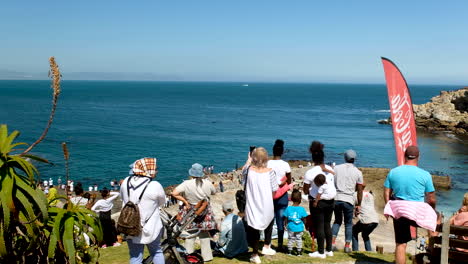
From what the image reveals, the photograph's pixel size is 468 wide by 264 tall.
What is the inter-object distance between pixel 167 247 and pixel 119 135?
67.6m

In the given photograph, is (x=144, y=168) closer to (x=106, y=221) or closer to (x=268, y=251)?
(x=268, y=251)

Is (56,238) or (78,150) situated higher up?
(56,238)

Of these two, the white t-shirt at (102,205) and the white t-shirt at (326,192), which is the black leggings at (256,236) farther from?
the white t-shirt at (102,205)

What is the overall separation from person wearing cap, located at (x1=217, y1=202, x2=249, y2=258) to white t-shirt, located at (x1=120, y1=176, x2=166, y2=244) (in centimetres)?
207

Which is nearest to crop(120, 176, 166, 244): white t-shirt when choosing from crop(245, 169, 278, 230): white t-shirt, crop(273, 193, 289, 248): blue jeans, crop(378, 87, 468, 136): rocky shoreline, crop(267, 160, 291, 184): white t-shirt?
crop(245, 169, 278, 230): white t-shirt

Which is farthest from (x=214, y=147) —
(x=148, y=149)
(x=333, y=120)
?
(x=333, y=120)

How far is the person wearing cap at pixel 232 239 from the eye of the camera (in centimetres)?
728

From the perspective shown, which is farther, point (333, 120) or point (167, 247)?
point (333, 120)

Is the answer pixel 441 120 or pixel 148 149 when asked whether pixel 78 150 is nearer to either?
pixel 148 149

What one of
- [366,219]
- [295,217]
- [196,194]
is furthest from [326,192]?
[366,219]

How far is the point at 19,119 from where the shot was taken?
86938mm

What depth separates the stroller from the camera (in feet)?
20.1

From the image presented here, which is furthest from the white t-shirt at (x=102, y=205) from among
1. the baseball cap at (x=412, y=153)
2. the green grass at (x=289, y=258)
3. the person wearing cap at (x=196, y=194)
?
the baseball cap at (x=412, y=153)

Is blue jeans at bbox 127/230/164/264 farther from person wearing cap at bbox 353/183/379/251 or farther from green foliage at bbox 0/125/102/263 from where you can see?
person wearing cap at bbox 353/183/379/251
